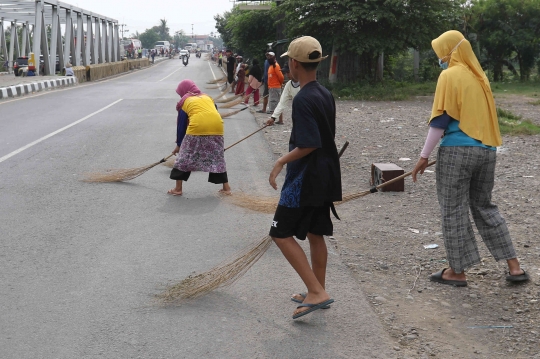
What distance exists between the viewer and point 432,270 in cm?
512

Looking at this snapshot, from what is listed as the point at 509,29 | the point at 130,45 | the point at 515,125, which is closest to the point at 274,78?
the point at 515,125

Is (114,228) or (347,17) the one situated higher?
(347,17)

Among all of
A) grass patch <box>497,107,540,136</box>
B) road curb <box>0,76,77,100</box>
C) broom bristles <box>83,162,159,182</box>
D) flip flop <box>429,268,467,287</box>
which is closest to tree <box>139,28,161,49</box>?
road curb <box>0,76,77,100</box>

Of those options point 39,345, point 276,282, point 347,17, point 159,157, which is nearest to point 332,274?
point 276,282

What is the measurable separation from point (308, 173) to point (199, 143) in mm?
3976

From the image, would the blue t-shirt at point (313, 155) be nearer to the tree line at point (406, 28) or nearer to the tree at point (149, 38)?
the tree line at point (406, 28)

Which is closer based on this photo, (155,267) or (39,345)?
(39,345)

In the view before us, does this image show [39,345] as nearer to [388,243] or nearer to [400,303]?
[400,303]

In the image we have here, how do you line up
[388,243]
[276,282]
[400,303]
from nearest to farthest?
[400,303]
[276,282]
[388,243]

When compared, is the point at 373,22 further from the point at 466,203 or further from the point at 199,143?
the point at 466,203

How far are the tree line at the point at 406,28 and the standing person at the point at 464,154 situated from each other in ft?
58.2

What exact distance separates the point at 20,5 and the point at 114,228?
3911 cm

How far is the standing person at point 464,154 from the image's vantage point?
4430 millimetres

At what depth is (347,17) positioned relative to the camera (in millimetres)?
22125
